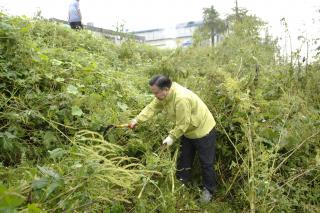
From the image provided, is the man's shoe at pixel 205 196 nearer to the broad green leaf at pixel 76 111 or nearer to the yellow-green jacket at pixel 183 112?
the yellow-green jacket at pixel 183 112

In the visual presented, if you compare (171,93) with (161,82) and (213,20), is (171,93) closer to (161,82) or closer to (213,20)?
(161,82)

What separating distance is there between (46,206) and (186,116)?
2212mm

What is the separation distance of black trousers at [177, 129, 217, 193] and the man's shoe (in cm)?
6

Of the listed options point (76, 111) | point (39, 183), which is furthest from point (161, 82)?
point (39, 183)

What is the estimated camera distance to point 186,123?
4.23 m

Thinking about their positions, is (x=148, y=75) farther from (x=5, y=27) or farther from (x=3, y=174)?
(x=3, y=174)

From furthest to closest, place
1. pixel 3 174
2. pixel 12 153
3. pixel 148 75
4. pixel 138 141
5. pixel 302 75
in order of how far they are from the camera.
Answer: pixel 148 75, pixel 302 75, pixel 138 141, pixel 12 153, pixel 3 174

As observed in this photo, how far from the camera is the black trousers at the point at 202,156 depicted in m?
4.65

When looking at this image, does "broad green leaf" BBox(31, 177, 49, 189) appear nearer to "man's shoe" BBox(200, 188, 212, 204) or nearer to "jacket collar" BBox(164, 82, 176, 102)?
"jacket collar" BBox(164, 82, 176, 102)

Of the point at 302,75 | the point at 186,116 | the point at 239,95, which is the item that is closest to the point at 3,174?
the point at 186,116

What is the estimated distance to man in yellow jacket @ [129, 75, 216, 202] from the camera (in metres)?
4.24

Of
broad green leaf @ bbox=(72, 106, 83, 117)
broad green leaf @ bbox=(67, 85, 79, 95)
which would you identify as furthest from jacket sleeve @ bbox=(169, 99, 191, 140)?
broad green leaf @ bbox=(67, 85, 79, 95)

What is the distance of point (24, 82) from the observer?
4578mm

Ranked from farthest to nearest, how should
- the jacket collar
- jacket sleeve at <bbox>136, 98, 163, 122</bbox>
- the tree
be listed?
the tree < jacket sleeve at <bbox>136, 98, 163, 122</bbox> < the jacket collar
